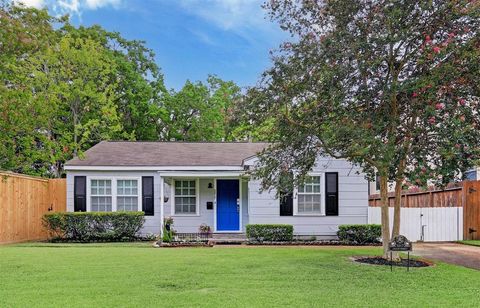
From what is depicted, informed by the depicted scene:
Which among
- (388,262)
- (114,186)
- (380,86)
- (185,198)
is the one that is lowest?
(388,262)

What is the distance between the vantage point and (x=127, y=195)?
15.8 meters

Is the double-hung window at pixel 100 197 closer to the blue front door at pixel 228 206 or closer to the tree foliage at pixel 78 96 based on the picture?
the tree foliage at pixel 78 96

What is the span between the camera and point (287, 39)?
926 cm

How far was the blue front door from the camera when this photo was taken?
16.2 metres

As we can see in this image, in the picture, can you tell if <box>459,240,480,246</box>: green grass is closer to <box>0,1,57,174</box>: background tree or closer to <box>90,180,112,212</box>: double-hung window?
<box>90,180,112,212</box>: double-hung window

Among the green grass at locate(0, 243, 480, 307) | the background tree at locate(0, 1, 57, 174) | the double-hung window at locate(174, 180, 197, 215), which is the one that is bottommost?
the green grass at locate(0, 243, 480, 307)

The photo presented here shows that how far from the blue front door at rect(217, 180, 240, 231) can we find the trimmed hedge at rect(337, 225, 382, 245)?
12.6 feet

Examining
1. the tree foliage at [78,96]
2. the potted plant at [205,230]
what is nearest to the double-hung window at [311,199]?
the potted plant at [205,230]

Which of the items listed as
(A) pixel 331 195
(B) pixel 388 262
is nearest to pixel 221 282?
(B) pixel 388 262

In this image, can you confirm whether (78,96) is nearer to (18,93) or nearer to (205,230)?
(18,93)

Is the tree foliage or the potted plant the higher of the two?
the tree foliage

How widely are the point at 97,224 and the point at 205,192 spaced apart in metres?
3.82

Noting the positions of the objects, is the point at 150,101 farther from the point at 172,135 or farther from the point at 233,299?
the point at 233,299

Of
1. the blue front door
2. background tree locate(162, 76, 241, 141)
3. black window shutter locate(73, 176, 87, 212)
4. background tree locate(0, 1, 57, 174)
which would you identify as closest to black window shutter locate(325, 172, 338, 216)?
the blue front door
